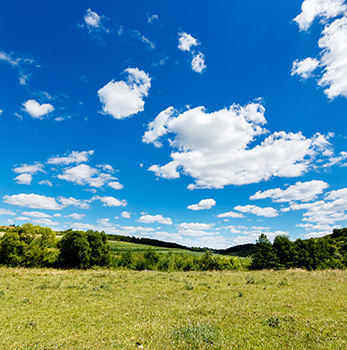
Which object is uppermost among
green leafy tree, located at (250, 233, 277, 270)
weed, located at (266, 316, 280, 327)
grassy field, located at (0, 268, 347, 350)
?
green leafy tree, located at (250, 233, 277, 270)

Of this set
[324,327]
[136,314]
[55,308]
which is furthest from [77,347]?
[324,327]

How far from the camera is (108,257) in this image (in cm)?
5622

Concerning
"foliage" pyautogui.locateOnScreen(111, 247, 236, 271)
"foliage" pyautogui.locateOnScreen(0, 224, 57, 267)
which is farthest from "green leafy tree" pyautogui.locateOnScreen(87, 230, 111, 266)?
"foliage" pyautogui.locateOnScreen(0, 224, 57, 267)

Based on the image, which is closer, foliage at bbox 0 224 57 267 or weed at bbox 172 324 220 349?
weed at bbox 172 324 220 349

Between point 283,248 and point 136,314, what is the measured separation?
5299 centimetres

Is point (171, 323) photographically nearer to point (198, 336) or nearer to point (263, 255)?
point (198, 336)

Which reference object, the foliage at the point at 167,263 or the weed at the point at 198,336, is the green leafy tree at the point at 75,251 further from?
the weed at the point at 198,336

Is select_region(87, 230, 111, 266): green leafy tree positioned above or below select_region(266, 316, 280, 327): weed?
above

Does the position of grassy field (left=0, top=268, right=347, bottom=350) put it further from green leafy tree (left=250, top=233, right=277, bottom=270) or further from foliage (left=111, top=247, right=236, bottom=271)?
foliage (left=111, top=247, right=236, bottom=271)

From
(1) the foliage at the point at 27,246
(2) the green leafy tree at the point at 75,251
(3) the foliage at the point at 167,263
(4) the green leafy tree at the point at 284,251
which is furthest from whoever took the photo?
(3) the foliage at the point at 167,263

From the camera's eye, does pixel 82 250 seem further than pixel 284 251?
No

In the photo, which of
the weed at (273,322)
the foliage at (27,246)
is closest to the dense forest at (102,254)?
the foliage at (27,246)

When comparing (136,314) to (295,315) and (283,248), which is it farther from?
(283,248)

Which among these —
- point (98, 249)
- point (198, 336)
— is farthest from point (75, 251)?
point (198, 336)
